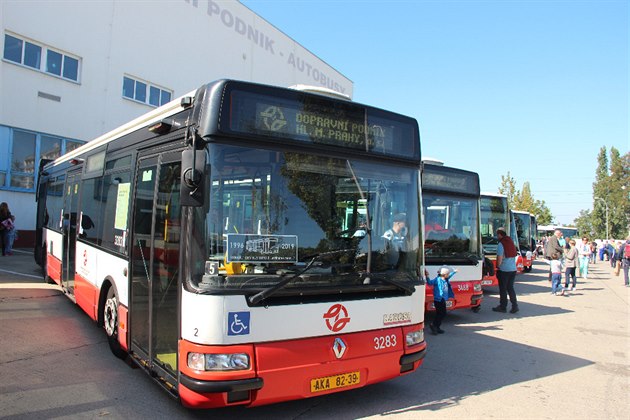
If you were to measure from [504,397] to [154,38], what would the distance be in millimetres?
22270

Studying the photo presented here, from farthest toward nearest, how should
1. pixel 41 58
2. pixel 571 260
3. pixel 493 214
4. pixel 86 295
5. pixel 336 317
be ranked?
pixel 41 58, pixel 493 214, pixel 571 260, pixel 86 295, pixel 336 317

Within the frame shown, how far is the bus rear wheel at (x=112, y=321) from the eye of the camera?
19.0 feet

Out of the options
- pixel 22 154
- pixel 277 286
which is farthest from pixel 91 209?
pixel 22 154

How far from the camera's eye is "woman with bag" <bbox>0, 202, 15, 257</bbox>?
52.3ft

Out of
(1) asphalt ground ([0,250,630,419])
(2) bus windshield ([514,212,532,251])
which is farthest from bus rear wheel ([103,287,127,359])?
(2) bus windshield ([514,212,532,251])

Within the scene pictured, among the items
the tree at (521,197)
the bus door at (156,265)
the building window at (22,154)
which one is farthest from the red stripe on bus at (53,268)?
the tree at (521,197)

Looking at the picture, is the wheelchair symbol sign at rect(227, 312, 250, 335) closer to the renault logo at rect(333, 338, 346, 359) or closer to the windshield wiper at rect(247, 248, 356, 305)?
the windshield wiper at rect(247, 248, 356, 305)

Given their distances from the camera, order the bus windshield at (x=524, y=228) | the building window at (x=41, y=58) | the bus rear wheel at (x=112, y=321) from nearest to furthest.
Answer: the bus rear wheel at (x=112, y=321) → the building window at (x=41, y=58) → the bus windshield at (x=524, y=228)

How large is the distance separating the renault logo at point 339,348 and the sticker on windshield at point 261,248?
0.85 metres

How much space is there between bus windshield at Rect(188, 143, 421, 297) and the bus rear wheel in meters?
2.52

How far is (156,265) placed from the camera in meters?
4.57

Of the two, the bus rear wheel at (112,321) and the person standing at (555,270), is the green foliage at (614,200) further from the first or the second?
the bus rear wheel at (112,321)

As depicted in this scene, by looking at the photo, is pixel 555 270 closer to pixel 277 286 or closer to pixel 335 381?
pixel 335 381

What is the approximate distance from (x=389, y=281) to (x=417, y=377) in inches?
78.7
